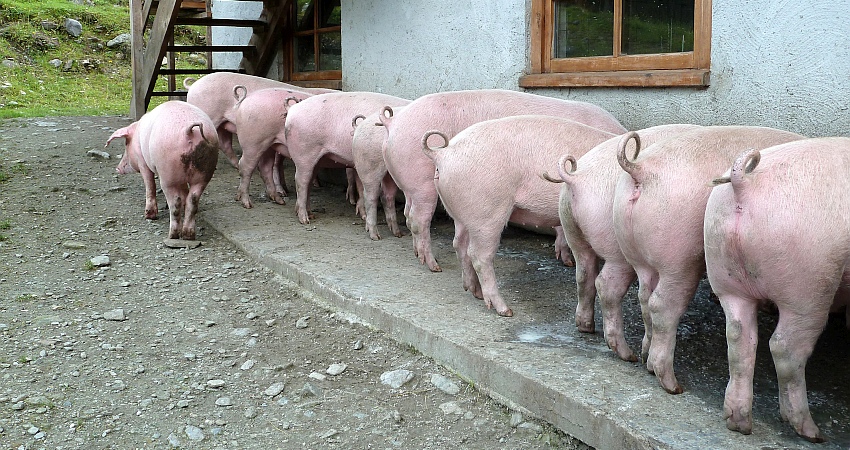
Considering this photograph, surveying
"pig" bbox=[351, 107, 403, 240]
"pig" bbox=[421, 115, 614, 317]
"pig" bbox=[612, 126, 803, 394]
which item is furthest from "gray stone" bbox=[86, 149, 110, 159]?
"pig" bbox=[612, 126, 803, 394]

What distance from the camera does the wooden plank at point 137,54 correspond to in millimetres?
8688

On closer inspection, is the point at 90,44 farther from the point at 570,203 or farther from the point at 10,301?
the point at 570,203

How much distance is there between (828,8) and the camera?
13.0ft

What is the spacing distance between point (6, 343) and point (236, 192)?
11.0 feet

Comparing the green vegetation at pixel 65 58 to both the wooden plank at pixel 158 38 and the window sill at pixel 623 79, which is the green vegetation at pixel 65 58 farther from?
the window sill at pixel 623 79

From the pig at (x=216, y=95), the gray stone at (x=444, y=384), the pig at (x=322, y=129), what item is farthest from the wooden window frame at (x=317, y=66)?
the gray stone at (x=444, y=384)

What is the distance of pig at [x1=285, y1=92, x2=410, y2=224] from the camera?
5922mm

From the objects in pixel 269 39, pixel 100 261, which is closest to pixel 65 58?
pixel 269 39

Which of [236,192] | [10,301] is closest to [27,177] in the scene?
[236,192]

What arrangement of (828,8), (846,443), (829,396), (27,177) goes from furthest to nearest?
(27,177) < (828,8) < (829,396) < (846,443)

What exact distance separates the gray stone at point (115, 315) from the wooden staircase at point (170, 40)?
4.31 meters

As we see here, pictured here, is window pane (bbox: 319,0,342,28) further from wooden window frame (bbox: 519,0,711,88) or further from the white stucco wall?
wooden window frame (bbox: 519,0,711,88)

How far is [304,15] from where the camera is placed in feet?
30.6

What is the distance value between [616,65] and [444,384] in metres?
2.71
